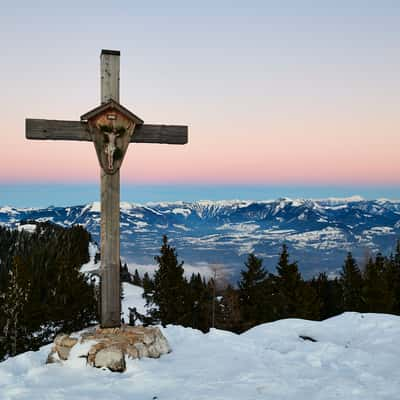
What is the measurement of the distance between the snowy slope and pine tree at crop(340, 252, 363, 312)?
34.1 metres

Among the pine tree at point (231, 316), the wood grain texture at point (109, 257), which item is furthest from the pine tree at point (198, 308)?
the wood grain texture at point (109, 257)

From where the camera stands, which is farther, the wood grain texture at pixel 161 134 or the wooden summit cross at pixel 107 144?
the wood grain texture at pixel 161 134

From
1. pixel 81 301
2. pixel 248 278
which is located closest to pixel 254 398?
pixel 248 278

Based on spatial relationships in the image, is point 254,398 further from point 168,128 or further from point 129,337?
point 168,128

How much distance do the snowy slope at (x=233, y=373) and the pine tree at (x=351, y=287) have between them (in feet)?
112

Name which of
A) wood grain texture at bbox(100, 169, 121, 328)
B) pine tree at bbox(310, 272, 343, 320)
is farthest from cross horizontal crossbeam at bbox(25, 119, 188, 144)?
pine tree at bbox(310, 272, 343, 320)

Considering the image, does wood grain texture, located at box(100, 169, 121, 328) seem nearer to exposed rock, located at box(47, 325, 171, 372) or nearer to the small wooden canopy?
exposed rock, located at box(47, 325, 171, 372)

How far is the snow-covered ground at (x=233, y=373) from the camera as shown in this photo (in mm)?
5320

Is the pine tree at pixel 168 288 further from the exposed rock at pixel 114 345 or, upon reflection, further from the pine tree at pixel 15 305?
the exposed rock at pixel 114 345

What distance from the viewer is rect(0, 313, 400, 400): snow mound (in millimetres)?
5324

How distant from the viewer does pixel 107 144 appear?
7.36 m

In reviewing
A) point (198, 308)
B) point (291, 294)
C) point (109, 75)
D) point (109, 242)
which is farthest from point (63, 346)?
point (198, 308)

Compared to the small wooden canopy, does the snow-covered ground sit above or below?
below

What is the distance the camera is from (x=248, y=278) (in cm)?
3644
